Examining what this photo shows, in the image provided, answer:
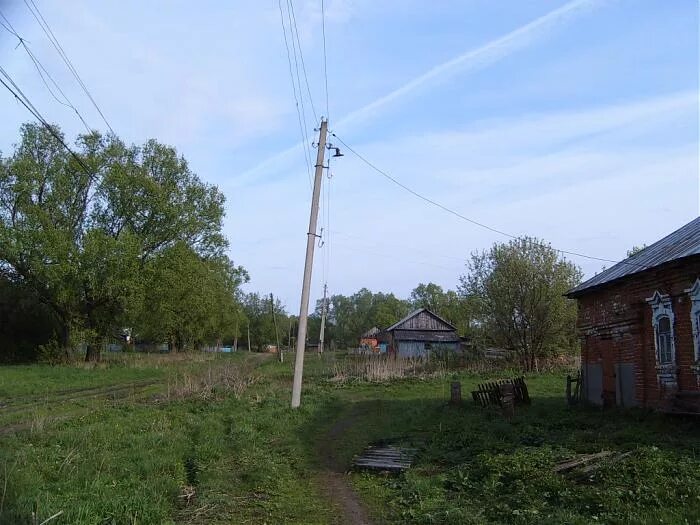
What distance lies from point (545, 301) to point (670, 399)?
21.1 m

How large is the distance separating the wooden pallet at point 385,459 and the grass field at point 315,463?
0.28m

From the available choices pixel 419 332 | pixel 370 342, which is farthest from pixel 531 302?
pixel 370 342

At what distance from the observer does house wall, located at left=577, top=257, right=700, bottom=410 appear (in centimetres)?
1346

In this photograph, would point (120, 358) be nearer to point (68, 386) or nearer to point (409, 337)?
point (68, 386)

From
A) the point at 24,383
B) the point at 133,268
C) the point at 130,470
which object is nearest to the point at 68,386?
the point at 24,383

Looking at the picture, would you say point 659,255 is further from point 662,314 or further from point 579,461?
point 579,461

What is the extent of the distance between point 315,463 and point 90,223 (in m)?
33.0

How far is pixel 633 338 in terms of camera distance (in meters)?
15.8

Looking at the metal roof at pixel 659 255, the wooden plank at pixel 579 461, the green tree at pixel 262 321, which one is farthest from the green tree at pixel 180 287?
the green tree at pixel 262 321

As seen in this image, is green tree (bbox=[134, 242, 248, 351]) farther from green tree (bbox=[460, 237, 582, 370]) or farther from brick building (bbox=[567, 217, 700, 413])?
brick building (bbox=[567, 217, 700, 413])

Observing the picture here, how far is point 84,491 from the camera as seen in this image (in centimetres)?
750

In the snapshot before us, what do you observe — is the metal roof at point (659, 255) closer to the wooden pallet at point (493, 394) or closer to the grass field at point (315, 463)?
the wooden pallet at point (493, 394)

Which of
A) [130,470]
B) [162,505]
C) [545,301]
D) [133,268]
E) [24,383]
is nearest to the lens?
[162,505]

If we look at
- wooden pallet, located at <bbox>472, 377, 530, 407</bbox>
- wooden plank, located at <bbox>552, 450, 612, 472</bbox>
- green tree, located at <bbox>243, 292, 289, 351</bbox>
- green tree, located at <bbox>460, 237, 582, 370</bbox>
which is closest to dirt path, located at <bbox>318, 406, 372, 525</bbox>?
wooden plank, located at <bbox>552, 450, 612, 472</bbox>
